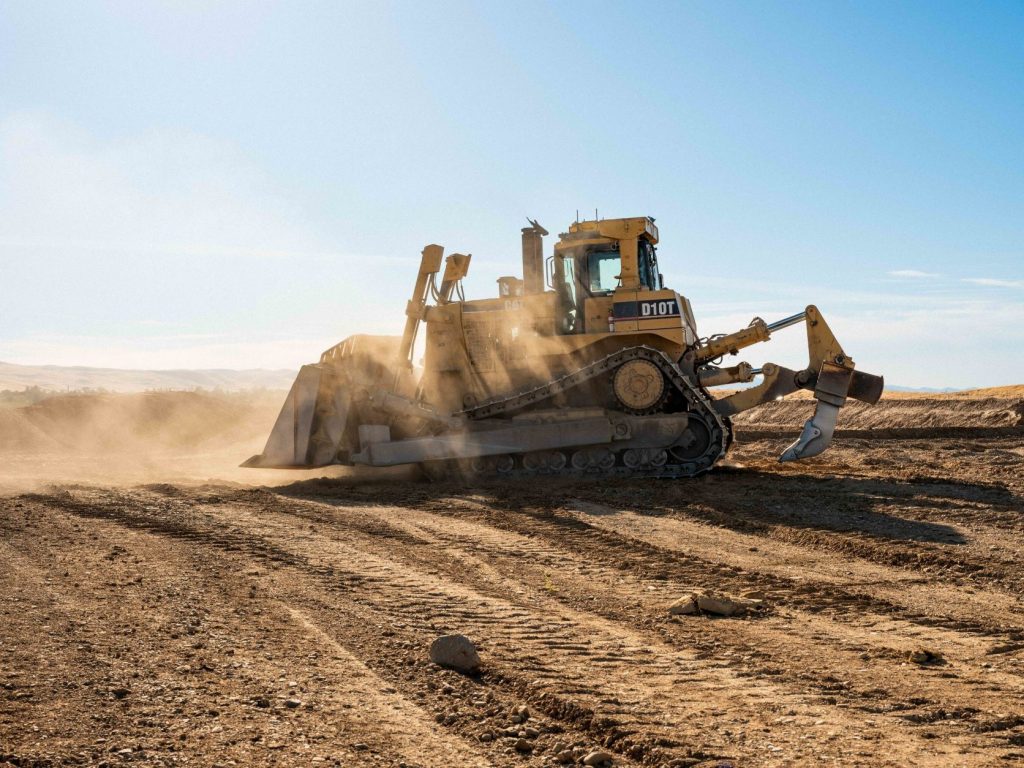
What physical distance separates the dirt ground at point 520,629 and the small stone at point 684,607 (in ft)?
0.58

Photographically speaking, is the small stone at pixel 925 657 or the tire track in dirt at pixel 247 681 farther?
the small stone at pixel 925 657

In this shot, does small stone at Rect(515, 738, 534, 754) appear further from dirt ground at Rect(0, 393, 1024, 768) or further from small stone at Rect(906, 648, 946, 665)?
small stone at Rect(906, 648, 946, 665)

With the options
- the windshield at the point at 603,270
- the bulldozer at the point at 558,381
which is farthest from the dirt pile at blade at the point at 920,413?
the windshield at the point at 603,270

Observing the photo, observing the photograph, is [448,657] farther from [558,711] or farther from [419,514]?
[419,514]

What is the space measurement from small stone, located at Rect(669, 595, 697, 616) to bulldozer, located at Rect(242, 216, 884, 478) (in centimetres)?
802

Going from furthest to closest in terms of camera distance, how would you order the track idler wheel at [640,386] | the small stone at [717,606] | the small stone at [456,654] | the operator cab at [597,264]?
the operator cab at [597,264], the track idler wheel at [640,386], the small stone at [717,606], the small stone at [456,654]

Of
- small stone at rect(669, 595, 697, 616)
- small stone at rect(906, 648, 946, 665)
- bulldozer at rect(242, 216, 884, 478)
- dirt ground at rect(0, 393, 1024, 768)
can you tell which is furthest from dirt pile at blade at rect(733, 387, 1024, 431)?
small stone at rect(906, 648, 946, 665)

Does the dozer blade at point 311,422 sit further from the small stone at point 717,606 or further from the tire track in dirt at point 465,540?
the small stone at point 717,606

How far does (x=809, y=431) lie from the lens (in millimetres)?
15078

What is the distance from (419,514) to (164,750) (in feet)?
26.0

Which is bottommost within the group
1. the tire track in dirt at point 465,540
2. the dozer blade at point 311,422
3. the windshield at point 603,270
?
the tire track in dirt at point 465,540

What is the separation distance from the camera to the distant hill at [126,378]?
377ft

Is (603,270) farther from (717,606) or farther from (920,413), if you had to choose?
(920,413)

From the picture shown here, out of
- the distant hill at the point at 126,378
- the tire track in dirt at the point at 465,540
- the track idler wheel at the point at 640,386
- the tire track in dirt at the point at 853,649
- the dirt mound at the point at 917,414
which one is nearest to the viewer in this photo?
the tire track in dirt at the point at 853,649
